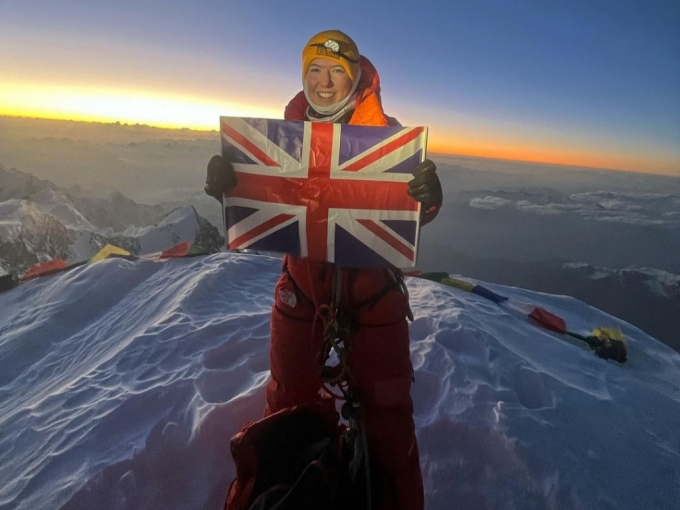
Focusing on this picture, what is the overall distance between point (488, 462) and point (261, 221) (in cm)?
219

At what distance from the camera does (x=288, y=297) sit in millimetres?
2035

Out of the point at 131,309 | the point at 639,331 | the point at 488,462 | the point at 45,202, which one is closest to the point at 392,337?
the point at 488,462

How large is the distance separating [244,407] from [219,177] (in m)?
1.73

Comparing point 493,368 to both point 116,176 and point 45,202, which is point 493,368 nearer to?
point 45,202

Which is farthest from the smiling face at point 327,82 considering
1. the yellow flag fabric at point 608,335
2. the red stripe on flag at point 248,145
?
the yellow flag fabric at point 608,335

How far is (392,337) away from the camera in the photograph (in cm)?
190

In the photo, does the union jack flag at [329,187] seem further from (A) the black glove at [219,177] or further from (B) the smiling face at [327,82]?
(B) the smiling face at [327,82]

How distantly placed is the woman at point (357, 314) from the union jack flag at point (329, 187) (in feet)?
0.31

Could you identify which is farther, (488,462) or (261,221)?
(488,462)

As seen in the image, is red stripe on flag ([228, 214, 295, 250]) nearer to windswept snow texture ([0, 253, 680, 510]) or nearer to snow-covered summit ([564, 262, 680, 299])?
windswept snow texture ([0, 253, 680, 510])

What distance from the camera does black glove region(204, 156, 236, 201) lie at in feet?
6.57

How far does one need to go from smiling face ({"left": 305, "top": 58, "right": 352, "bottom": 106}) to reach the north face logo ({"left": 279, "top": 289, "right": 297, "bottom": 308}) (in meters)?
1.07

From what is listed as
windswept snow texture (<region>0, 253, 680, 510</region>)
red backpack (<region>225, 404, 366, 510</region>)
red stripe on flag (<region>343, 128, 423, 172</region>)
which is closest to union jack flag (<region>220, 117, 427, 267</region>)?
red stripe on flag (<region>343, 128, 423, 172</region>)

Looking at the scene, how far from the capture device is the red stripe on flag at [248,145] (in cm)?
197
